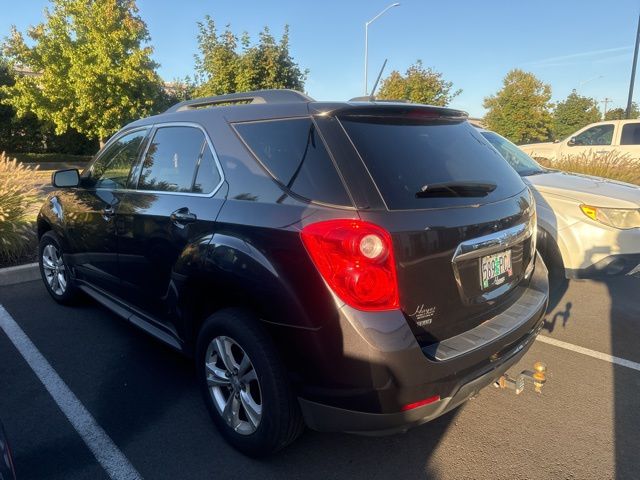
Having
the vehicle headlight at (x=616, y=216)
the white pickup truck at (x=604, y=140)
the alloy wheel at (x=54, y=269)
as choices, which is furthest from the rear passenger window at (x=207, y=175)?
the white pickup truck at (x=604, y=140)

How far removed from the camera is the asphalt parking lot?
2416 mm

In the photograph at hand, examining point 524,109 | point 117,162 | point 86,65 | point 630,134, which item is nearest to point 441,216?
point 117,162

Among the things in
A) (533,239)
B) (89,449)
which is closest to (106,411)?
(89,449)

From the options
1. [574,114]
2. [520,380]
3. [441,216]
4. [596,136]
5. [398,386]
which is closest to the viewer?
[398,386]

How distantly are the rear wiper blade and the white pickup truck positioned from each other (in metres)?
9.53

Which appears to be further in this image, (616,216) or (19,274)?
(19,274)

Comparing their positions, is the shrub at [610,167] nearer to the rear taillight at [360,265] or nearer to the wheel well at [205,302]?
the rear taillight at [360,265]

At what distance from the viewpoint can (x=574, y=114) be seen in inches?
1820

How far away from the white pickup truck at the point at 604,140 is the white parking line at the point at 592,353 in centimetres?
813

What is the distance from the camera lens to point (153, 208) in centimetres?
301

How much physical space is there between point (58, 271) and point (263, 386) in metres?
3.37

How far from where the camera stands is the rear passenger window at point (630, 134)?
36.9 feet

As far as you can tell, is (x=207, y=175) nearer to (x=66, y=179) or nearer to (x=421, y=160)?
(x=421, y=160)

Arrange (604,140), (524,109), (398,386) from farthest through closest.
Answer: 1. (524,109)
2. (604,140)
3. (398,386)
